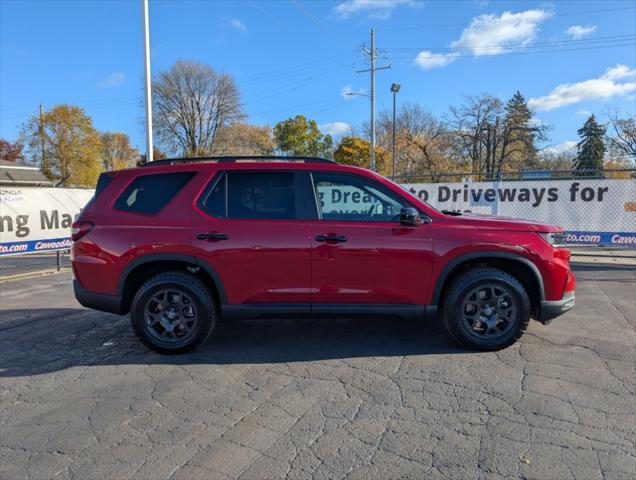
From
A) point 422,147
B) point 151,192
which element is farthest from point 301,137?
point 151,192

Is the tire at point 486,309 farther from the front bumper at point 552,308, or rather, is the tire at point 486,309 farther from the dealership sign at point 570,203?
the dealership sign at point 570,203

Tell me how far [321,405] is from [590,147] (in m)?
71.3

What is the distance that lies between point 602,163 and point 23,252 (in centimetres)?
6591

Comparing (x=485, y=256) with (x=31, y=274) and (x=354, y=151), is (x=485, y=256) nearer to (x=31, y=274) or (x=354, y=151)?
(x=31, y=274)

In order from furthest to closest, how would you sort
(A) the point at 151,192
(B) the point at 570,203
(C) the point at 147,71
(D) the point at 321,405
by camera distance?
A: (C) the point at 147,71 < (B) the point at 570,203 < (A) the point at 151,192 < (D) the point at 321,405

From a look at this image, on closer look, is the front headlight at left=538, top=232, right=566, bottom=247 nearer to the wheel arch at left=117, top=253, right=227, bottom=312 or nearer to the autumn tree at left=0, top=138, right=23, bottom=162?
the wheel arch at left=117, top=253, right=227, bottom=312

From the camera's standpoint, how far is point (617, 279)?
829 cm

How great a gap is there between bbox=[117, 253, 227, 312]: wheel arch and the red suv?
0.5 inches

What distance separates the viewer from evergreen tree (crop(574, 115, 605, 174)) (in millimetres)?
60094

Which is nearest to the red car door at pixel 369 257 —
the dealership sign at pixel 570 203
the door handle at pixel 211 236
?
the door handle at pixel 211 236

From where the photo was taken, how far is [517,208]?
35.3 feet

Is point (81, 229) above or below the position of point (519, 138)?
below

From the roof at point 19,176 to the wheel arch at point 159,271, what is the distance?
1602 inches

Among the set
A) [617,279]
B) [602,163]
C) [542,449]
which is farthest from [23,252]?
[602,163]
